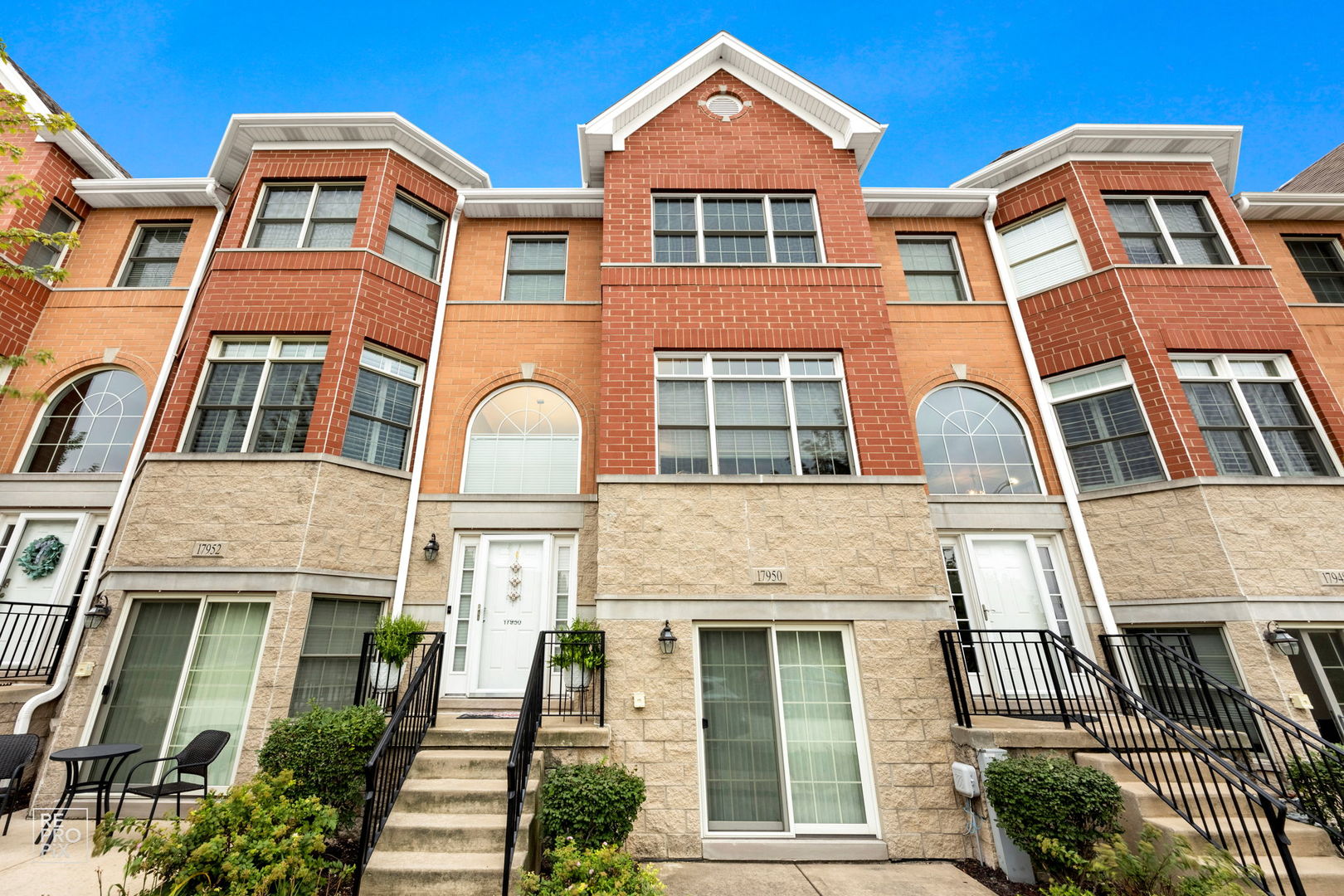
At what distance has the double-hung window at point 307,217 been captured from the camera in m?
9.06

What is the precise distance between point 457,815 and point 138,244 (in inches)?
460

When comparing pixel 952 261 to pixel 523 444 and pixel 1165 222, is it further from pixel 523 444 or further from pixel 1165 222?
pixel 523 444

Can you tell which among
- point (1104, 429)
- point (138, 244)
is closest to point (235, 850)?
point (1104, 429)

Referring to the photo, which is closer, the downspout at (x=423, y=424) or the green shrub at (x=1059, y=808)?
the green shrub at (x=1059, y=808)

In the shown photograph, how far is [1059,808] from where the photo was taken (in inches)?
192

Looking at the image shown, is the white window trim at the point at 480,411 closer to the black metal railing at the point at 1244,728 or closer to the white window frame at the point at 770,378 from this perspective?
the white window frame at the point at 770,378

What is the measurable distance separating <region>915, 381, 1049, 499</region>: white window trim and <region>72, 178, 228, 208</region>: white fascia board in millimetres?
12877

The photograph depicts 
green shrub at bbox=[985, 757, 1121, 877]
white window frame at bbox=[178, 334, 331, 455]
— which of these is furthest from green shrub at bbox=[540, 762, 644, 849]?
white window frame at bbox=[178, 334, 331, 455]

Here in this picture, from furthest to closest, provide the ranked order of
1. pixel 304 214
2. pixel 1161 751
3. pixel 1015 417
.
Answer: pixel 304 214 < pixel 1015 417 < pixel 1161 751

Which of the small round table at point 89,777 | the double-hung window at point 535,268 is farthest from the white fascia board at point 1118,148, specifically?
the small round table at point 89,777

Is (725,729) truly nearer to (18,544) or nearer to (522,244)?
(522,244)

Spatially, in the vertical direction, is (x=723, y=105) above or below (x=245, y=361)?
above

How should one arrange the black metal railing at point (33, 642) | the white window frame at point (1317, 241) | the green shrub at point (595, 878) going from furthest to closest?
the white window frame at point (1317, 241) < the black metal railing at point (33, 642) < the green shrub at point (595, 878)

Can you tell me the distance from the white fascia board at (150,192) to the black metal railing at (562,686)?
1007 centimetres
